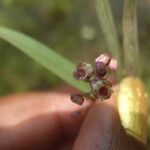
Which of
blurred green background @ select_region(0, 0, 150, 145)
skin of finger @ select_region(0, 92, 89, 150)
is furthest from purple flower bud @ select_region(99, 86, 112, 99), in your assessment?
blurred green background @ select_region(0, 0, 150, 145)

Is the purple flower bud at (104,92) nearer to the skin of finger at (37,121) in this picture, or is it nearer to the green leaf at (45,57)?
the green leaf at (45,57)

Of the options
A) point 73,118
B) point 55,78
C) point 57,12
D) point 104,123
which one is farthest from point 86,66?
point 57,12

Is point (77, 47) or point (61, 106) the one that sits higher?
point (77, 47)

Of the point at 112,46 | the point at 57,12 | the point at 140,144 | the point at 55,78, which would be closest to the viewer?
the point at 140,144

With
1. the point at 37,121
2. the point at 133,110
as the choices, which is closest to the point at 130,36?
the point at 133,110

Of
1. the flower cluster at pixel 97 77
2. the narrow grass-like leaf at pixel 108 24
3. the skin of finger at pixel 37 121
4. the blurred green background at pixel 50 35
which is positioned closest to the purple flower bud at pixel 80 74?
the flower cluster at pixel 97 77

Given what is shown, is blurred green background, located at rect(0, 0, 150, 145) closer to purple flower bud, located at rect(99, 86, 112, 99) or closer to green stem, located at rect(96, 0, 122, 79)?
green stem, located at rect(96, 0, 122, 79)

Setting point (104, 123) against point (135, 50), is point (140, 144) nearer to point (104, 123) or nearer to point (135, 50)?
point (104, 123)

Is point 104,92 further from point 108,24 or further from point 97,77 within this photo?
point 108,24

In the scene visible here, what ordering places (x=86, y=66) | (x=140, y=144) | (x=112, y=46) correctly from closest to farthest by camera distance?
(x=86, y=66) < (x=140, y=144) < (x=112, y=46)

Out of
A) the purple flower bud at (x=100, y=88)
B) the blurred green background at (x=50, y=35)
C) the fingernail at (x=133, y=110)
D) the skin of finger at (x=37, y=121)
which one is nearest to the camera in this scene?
the purple flower bud at (x=100, y=88)
